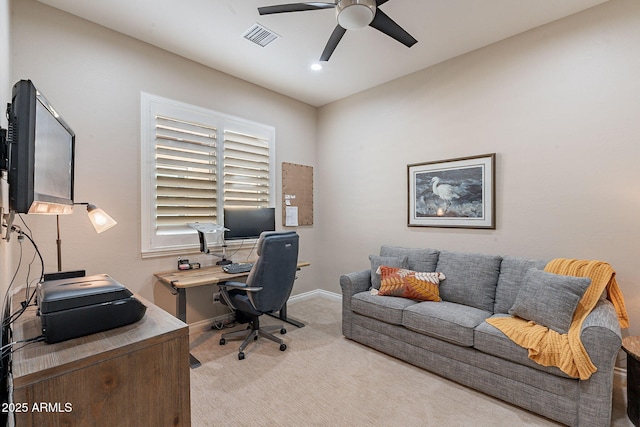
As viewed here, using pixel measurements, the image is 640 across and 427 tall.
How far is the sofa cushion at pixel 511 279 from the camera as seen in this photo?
2.51 m

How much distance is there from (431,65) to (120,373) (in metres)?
3.86

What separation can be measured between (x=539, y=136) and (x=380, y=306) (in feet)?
7.12

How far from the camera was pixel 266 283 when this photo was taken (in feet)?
8.76

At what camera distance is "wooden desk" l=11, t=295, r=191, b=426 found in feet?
2.75

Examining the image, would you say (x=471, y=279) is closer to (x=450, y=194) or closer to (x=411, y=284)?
(x=411, y=284)

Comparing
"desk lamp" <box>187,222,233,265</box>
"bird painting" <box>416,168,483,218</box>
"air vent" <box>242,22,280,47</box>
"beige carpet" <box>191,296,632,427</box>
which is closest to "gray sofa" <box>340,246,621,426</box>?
"beige carpet" <box>191,296,632,427</box>

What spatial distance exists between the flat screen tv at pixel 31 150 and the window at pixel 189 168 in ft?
5.45

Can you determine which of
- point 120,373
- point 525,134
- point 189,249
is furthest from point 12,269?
point 525,134

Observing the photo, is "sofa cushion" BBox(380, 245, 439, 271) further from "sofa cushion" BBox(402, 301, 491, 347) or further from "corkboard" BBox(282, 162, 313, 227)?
"corkboard" BBox(282, 162, 313, 227)

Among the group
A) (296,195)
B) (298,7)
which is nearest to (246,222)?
(296,195)

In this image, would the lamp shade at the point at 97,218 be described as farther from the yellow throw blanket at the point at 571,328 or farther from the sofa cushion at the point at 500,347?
the yellow throw blanket at the point at 571,328

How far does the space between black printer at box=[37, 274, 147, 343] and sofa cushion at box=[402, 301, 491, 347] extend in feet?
6.84

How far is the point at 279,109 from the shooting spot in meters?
4.18

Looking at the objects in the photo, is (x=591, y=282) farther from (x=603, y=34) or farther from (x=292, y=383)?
(x=292, y=383)
